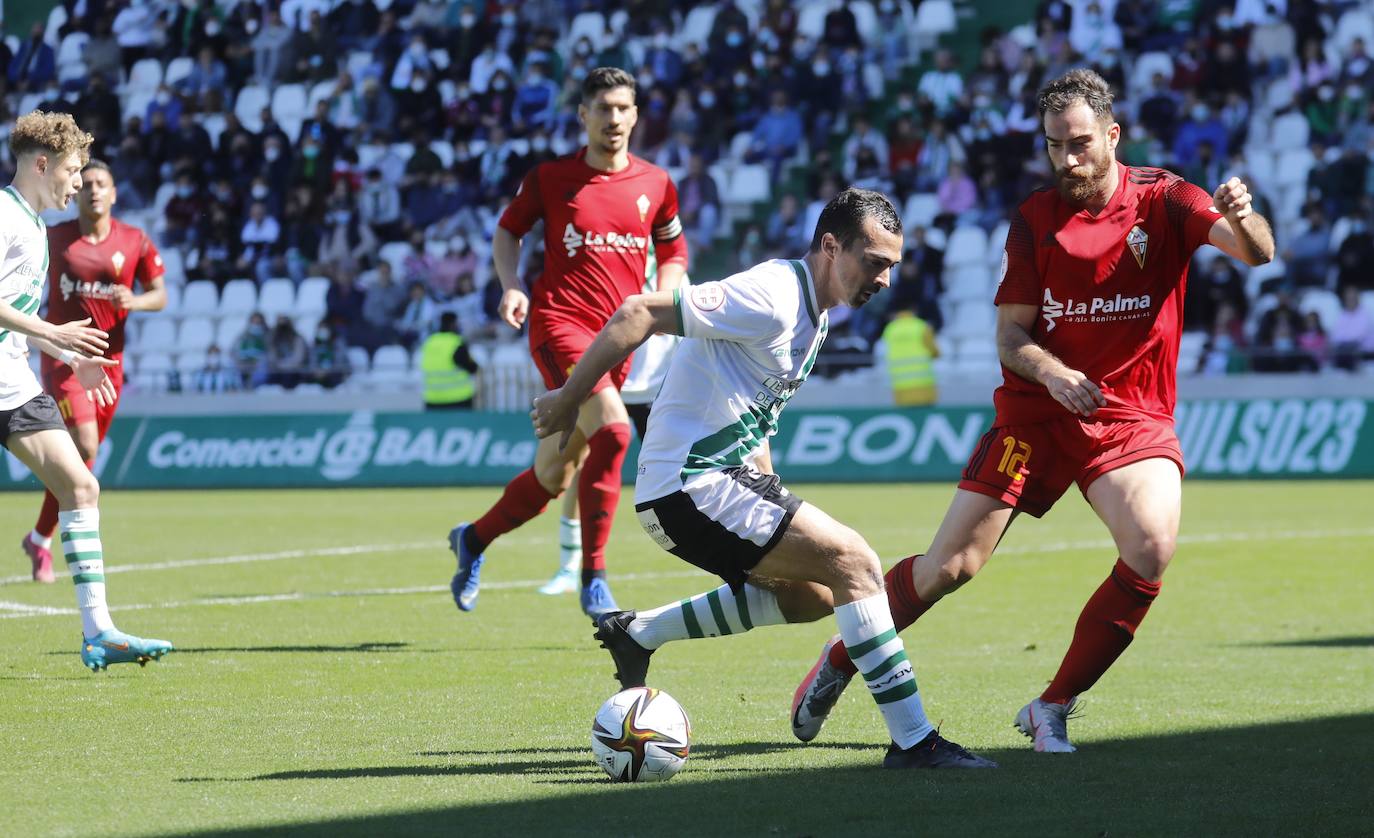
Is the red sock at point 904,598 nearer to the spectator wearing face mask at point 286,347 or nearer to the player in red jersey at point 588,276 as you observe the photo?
the player in red jersey at point 588,276

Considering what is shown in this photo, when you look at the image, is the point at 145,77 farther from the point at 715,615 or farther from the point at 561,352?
the point at 715,615

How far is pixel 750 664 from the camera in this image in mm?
7949

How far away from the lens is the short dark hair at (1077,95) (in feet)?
19.3

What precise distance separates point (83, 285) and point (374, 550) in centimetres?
311

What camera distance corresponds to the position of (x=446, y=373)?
2211 centimetres

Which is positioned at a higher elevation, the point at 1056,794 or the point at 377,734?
the point at 1056,794

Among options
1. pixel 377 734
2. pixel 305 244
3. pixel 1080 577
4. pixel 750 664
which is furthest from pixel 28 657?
pixel 305 244

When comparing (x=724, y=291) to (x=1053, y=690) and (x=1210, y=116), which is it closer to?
(x=1053, y=690)

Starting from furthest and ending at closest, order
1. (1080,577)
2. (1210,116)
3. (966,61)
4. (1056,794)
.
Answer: (966,61) → (1210,116) → (1080,577) → (1056,794)

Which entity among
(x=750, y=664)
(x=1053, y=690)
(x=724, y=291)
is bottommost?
(x=750, y=664)

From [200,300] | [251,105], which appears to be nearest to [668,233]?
[200,300]

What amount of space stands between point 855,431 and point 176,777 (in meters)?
16.4

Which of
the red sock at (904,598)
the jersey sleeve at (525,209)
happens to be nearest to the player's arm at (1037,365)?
the red sock at (904,598)

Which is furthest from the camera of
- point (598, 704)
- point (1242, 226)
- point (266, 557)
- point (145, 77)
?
point (145, 77)
